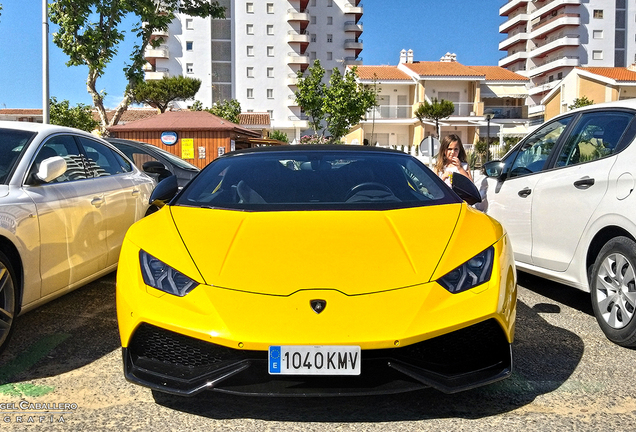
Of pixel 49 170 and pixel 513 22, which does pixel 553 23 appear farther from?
pixel 49 170

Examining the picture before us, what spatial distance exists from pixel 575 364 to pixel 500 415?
1009 mm

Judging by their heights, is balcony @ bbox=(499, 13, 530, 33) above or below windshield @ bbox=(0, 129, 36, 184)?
above

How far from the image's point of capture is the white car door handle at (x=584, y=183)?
4.17 meters

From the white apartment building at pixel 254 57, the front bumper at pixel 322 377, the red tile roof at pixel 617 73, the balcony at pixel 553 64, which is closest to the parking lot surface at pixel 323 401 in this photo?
the front bumper at pixel 322 377

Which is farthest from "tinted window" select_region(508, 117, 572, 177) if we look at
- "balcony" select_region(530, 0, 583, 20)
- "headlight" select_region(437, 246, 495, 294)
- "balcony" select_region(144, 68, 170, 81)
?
"balcony" select_region(530, 0, 583, 20)

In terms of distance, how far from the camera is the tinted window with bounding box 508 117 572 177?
5.00 meters

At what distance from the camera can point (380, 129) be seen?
58.6 meters

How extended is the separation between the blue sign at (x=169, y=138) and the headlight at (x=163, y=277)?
21.6m

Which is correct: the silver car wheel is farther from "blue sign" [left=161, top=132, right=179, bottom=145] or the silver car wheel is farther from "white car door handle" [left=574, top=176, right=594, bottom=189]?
"blue sign" [left=161, top=132, right=179, bottom=145]

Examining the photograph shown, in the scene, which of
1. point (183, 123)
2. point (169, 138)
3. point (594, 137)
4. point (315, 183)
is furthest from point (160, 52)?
point (315, 183)

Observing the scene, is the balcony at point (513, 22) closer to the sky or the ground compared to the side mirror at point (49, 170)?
closer to the sky

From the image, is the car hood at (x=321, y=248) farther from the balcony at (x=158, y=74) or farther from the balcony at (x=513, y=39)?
the balcony at (x=513, y=39)

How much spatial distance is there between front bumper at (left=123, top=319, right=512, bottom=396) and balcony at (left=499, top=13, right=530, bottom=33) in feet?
280

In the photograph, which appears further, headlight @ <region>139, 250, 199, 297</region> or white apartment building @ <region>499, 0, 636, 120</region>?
white apartment building @ <region>499, 0, 636, 120</region>
